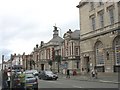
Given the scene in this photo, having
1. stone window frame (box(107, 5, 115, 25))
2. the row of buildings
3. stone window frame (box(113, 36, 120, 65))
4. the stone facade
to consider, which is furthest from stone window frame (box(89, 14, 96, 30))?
the stone facade

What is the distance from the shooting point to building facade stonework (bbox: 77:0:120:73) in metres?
49.1

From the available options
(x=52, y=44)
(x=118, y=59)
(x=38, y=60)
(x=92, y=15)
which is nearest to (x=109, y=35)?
(x=118, y=59)

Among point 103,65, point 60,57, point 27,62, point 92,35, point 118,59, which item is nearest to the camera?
point 118,59

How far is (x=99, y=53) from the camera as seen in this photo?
5400cm

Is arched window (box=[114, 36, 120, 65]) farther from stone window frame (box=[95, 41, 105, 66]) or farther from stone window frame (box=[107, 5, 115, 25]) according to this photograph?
stone window frame (box=[95, 41, 105, 66])

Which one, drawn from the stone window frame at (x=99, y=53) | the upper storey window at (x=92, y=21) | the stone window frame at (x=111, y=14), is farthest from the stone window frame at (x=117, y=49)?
the upper storey window at (x=92, y=21)

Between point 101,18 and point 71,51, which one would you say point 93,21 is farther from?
point 71,51

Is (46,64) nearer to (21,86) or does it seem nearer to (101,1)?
(101,1)

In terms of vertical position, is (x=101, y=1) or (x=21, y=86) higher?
(x=101, y=1)

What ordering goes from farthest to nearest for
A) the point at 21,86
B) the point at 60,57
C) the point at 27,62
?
the point at 27,62
the point at 60,57
the point at 21,86

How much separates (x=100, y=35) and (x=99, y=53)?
3254 mm

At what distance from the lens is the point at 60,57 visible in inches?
3216

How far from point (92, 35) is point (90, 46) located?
83.0 inches

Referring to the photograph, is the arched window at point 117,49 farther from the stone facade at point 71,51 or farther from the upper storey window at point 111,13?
the stone facade at point 71,51
